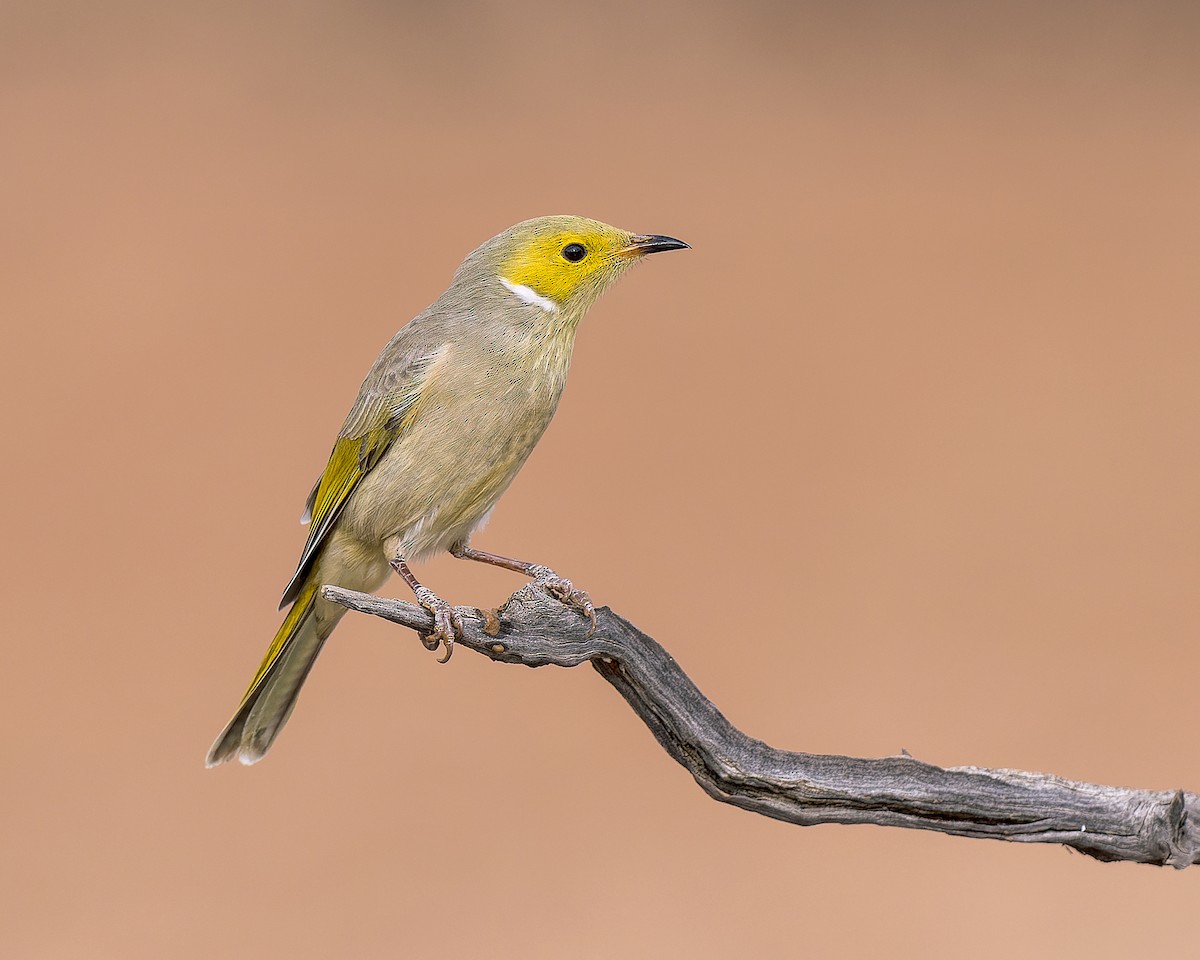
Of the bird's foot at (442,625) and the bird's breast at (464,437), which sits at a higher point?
the bird's breast at (464,437)

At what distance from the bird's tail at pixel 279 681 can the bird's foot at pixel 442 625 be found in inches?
17.5

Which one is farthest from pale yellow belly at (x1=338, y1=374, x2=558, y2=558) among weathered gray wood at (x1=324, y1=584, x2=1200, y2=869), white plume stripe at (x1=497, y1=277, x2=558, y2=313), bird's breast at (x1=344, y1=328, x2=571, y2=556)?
weathered gray wood at (x1=324, y1=584, x2=1200, y2=869)

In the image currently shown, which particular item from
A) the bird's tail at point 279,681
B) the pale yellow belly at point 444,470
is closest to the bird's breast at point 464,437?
the pale yellow belly at point 444,470

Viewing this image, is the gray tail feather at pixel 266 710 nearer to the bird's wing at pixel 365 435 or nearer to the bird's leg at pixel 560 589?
the bird's wing at pixel 365 435

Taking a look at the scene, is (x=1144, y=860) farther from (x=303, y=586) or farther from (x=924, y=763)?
(x=303, y=586)

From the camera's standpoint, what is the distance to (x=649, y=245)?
2406mm

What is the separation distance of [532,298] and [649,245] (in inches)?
10.0

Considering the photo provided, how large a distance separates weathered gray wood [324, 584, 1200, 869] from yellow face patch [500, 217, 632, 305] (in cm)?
63

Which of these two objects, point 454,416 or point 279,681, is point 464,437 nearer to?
point 454,416

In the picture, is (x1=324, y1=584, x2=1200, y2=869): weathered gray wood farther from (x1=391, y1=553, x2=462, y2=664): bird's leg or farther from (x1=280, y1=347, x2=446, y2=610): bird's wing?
(x1=280, y1=347, x2=446, y2=610): bird's wing

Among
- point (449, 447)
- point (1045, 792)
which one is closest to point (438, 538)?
point (449, 447)

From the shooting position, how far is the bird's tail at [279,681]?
2535 mm

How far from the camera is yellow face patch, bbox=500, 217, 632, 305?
7.81 feet

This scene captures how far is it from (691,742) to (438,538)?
69cm
